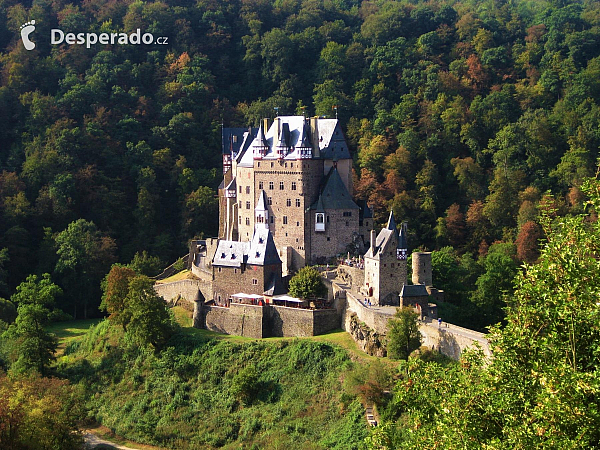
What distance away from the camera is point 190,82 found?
330 ft

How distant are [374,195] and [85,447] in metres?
35.9

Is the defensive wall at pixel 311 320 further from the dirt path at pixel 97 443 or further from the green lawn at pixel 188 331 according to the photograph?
the dirt path at pixel 97 443

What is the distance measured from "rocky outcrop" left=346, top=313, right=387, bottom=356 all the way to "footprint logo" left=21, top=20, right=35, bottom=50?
6164cm

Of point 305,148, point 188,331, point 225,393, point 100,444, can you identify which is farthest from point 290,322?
point 100,444

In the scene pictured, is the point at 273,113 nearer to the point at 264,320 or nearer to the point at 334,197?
the point at 334,197

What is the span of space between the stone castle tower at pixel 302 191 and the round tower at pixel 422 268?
620 cm

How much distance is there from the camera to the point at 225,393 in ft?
180

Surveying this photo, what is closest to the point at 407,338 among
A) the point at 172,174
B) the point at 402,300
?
the point at 402,300

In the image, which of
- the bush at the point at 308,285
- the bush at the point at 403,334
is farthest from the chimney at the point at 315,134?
the bush at the point at 403,334

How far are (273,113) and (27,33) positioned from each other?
30443 mm

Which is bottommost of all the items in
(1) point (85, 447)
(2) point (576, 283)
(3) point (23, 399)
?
(1) point (85, 447)

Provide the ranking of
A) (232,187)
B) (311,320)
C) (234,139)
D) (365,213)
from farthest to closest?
1. (234,139)
2. (232,187)
3. (365,213)
4. (311,320)

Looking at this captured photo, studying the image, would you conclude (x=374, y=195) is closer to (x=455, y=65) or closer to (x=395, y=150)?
(x=395, y=150)

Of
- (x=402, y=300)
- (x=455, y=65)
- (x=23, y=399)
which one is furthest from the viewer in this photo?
(x=455, y=65)
